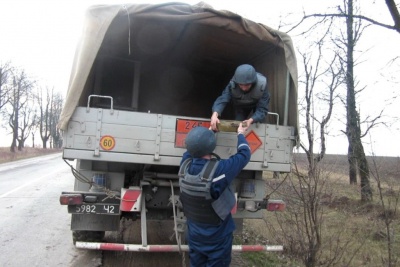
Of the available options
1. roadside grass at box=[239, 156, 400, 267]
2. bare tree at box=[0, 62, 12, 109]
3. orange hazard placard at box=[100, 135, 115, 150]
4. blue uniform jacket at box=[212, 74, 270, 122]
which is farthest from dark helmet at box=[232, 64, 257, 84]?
bare tree at box=[0, 62, 12, 109]

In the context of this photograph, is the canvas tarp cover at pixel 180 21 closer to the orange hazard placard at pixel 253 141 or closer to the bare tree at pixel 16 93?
the orange hazard placard at pixel 253 141

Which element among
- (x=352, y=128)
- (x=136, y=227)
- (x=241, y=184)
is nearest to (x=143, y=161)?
(x=241, y=184)

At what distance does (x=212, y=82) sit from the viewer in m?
8.01


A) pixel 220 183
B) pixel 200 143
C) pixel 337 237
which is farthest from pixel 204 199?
pixel 337 237

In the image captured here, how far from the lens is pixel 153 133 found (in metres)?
4.51

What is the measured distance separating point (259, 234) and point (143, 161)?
3.86m

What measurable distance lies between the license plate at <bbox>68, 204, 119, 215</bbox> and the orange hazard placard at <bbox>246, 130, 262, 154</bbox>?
1.80 meters

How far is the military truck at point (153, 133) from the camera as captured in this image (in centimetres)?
443

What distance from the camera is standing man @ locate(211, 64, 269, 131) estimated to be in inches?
181

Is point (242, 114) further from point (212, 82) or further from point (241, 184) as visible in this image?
point (212, 82)

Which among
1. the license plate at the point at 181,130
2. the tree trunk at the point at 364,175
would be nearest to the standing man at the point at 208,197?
the license plate at the point at 181,130

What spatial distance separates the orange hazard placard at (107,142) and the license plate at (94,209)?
31.0 inches

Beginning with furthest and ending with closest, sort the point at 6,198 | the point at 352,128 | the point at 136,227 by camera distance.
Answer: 1. the point at 352,128
2. the point at 6,198
3. the point at 136,227

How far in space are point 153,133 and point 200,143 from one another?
3.26 feet
